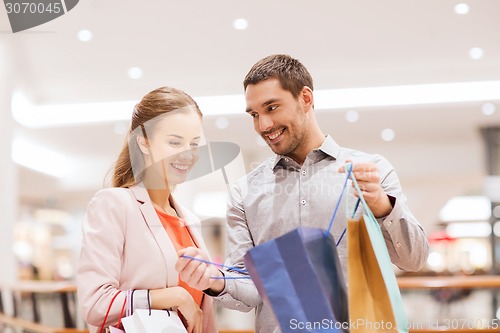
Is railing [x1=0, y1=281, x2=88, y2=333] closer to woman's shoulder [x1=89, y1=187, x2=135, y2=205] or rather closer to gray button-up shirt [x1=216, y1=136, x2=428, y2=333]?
gray button-up shirt [x1=216, y1=136, x2=428, y2=333]

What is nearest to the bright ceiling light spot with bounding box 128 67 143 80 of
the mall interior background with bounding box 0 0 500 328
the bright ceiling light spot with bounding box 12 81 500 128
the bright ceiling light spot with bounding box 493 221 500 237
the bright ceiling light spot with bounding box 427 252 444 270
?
the mall interior background with bounding box 0 0 500 328

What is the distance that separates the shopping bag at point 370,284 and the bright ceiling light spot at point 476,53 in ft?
7.56

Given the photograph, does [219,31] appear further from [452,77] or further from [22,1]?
[452,77]

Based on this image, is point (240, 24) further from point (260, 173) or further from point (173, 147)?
point (173, 147)

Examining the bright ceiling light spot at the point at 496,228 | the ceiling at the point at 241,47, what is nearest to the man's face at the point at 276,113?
the ceiling at the point at 241,47

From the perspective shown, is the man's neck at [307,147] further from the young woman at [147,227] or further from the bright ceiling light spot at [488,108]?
the bright ceiling light spot at [488,108]

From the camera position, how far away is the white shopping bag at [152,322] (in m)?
1.33

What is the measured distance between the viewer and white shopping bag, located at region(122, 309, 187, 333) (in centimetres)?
133

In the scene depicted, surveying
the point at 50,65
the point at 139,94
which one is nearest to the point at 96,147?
the point at 50,65

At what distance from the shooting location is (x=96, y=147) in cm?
513

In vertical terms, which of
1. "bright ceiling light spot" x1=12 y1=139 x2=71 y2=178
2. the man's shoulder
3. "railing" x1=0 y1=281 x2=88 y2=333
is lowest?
"railing" x1=0 y1=281 x2=88 y2=333

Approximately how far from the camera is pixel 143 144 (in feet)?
4.99

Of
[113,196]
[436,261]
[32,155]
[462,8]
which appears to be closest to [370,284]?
[113,196]

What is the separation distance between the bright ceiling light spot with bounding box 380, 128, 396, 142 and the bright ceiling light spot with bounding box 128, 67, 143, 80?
270 centimetres
